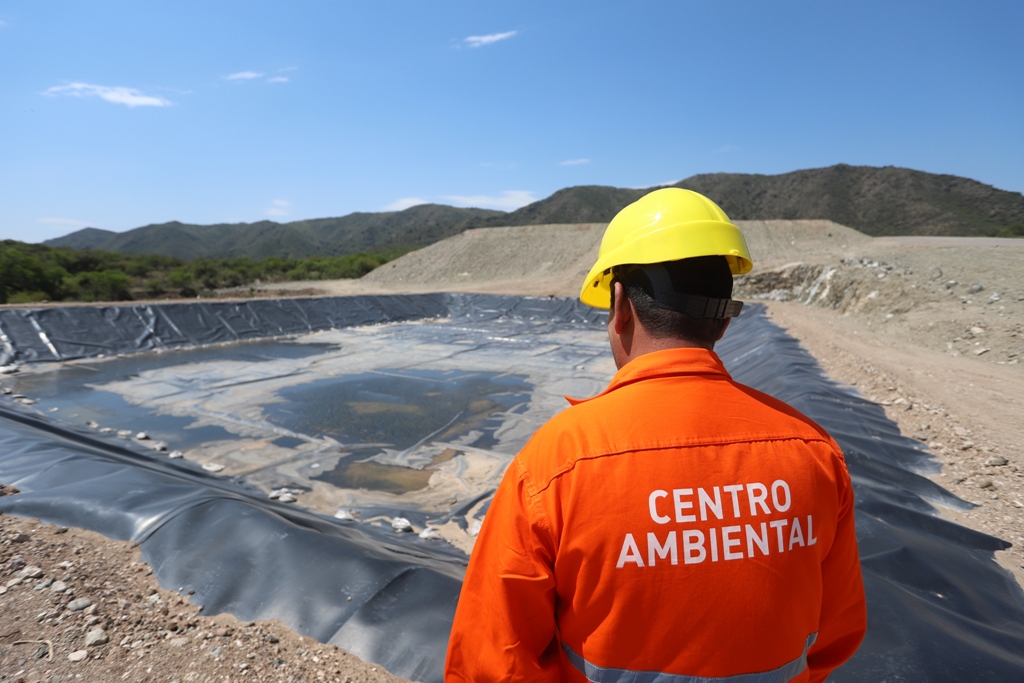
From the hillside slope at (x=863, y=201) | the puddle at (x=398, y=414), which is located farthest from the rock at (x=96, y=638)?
the hillside slope at (x=863, y=201)

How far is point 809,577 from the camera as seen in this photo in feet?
3.13

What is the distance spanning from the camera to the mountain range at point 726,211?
2552 inches

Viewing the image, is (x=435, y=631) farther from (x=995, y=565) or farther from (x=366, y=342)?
(x=366, y=342)

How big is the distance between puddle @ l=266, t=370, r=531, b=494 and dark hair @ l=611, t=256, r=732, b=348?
4.70 m

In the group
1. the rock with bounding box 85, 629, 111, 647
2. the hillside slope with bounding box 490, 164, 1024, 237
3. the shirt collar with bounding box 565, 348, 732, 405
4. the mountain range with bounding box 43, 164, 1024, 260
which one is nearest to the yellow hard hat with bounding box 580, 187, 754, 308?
the shirt collar with bounding box 565, 348, 732, 405

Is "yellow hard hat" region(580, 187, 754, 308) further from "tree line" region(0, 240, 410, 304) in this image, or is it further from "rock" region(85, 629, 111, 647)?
"tree line" region(0, 240, 410, 304)

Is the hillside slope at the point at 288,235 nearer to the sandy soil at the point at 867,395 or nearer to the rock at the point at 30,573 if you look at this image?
the sandy soil at the point at 867,395

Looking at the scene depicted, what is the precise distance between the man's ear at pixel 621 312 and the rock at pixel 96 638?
2533 mm

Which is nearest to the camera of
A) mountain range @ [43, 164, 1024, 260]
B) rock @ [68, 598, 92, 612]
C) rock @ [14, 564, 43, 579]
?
rock @ [68, 598, 92, 612]

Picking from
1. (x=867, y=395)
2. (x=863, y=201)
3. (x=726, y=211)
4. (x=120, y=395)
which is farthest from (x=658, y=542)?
(x=726, y=211)

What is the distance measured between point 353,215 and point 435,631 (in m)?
151

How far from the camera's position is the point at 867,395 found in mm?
6125

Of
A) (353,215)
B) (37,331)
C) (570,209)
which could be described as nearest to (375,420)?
(37,331)

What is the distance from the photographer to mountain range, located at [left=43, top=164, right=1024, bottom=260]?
64.8 meters
